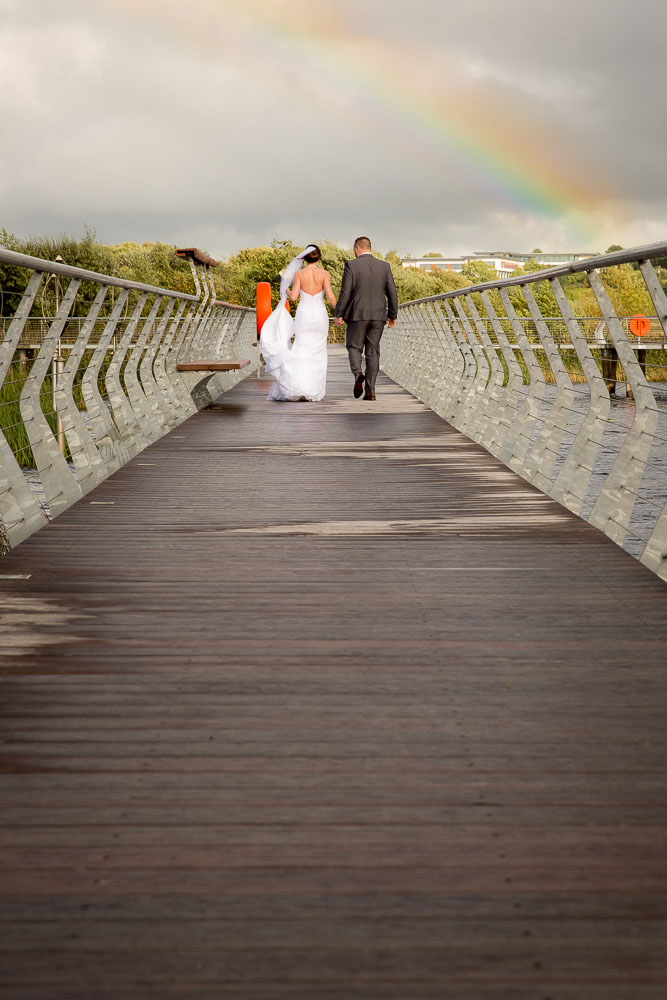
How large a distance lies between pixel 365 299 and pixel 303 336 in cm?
104

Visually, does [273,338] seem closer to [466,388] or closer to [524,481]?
[466,388]

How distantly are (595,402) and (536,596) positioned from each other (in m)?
1.63

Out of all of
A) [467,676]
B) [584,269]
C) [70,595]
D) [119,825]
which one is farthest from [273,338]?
[119,825]

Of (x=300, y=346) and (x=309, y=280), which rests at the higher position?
(x=309, y=280)

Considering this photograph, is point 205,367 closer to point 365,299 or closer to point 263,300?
point 365,299

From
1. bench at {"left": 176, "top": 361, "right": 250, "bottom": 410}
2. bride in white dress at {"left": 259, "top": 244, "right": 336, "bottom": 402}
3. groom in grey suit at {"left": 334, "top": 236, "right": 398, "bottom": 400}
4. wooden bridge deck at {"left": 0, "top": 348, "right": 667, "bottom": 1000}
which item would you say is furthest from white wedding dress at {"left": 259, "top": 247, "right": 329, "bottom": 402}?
wooden bridge deck at {"left": 0, "top": 348, "right": 667, "bottom": 1000}

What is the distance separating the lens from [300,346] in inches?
536

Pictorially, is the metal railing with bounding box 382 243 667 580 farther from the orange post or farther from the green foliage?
the green foliage

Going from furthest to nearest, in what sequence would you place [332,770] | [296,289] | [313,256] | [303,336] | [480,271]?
[480,271], [303,336], [313,256], [296,289], [332,770]

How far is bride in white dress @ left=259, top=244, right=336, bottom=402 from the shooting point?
1356cm

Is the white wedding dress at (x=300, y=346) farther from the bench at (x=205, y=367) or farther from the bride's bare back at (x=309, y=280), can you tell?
the bench at (x=205, y=367)

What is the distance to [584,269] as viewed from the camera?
5477 millimetres

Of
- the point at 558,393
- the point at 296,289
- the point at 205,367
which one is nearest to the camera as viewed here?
the point at 558,393

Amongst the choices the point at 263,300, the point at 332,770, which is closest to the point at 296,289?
the point at 263,300
